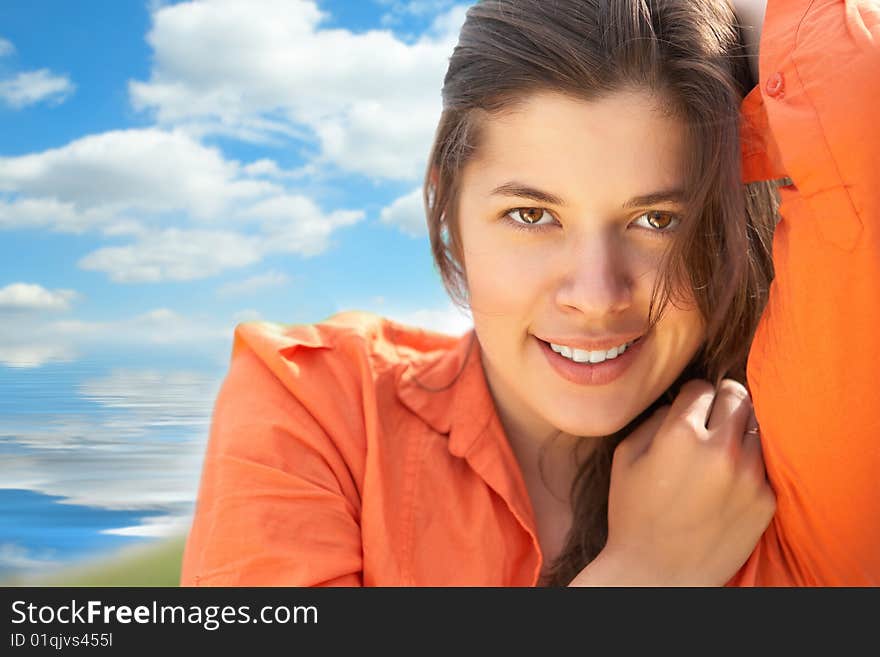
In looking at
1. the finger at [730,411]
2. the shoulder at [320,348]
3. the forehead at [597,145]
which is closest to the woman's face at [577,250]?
the forehead at [597,145]

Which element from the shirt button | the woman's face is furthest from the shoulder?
the shirt button

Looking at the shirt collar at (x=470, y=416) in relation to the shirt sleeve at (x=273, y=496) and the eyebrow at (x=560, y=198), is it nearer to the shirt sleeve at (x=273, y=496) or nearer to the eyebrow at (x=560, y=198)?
the shirt sleeve at (x=273, y=496)

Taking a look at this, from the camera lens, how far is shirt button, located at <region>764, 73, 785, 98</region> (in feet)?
4.63

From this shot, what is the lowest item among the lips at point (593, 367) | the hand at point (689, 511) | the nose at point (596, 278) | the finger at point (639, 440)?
the hand at point (689, 511)

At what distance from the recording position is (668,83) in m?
→ 1.57

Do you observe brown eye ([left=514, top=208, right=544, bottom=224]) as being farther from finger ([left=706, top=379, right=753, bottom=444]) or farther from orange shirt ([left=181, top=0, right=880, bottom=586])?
finger ([left=706, top=379, right=753, bottom=444])

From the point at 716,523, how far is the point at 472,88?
2.90ft

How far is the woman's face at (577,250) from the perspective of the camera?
1.52 meters

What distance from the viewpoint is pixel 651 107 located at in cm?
155

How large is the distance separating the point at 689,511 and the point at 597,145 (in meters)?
0.64

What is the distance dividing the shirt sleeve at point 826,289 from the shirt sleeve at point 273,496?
741 mm

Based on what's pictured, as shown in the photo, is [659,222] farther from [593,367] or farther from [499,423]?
[499,423]

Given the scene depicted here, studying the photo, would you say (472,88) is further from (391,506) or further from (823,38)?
(391,506)

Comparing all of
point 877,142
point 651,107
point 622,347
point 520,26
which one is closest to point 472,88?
point 520,26
